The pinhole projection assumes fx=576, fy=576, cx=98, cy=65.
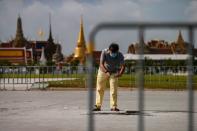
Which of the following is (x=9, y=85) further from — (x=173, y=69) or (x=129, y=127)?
(x=129, y=127)

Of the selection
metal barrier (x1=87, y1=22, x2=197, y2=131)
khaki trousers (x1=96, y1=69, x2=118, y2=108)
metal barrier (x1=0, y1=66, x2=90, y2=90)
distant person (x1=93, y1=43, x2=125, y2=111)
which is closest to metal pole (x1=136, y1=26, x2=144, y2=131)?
metal barrier (x1=87, y1=22, x2=197, y2=131)

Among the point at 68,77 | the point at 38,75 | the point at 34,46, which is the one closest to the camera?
the point at 38,75

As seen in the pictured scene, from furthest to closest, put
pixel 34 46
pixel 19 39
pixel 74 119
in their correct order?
pixel 19 39 → pixel 34 46 → pixel 74 119

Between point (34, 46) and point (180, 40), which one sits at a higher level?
point (34, 46)

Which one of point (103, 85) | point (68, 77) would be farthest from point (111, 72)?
point (68, 77)

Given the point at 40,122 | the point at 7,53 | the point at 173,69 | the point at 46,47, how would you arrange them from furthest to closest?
the point at 46,47 < the point at 7,53 < the point at 173,69 < the point at 40,122

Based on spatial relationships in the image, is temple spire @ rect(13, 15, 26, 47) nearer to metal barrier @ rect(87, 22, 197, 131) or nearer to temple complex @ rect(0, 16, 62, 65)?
temple complex @ rect(0, 16, 62, 65)

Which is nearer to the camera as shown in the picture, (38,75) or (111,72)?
(111,72)

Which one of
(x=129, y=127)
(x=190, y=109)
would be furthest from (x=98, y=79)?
(x=190, y=109)

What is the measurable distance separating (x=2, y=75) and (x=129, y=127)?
57.3 feet

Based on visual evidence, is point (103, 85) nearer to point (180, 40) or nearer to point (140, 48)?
point (180, 40)

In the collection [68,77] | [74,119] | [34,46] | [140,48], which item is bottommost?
[74,119]

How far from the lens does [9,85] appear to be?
1036 inches

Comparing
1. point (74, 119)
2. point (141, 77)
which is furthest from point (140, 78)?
point (74, 119)
